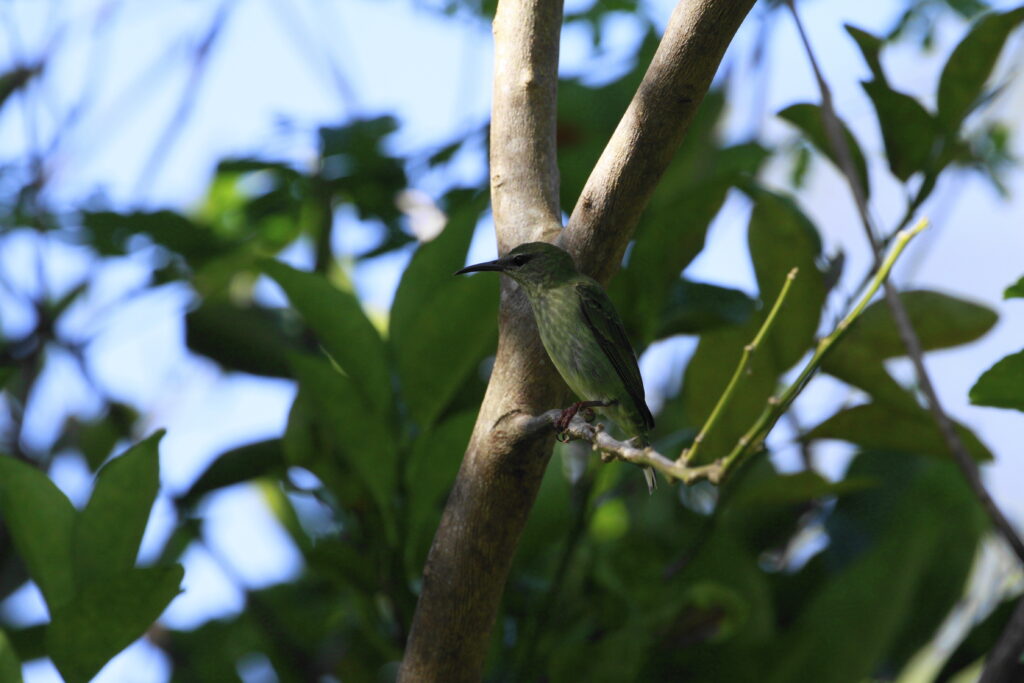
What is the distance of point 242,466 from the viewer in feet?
6.07

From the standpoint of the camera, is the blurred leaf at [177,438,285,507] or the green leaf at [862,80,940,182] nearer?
the green leaf at [862,80,940,182]

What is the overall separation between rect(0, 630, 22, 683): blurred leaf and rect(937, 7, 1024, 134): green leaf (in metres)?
1.54

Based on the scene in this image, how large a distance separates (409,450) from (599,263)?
1.77ft

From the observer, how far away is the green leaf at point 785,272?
163 centimetres

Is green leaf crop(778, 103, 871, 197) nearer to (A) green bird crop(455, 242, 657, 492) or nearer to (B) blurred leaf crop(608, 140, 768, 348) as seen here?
(B) blurred leaf crop(608, 140, 768, 348)

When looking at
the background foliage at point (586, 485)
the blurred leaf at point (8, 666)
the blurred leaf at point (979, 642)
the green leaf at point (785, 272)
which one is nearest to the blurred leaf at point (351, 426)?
the background foliage at point (586, 485)

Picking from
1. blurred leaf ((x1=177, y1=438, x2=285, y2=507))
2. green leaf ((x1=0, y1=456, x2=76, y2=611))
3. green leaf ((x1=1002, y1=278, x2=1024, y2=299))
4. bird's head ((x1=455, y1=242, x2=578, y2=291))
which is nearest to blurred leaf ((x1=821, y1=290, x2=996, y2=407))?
green leaf ((x1=1002, y1=278, x2=1024, y2=299))

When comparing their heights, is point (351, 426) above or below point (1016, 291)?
above

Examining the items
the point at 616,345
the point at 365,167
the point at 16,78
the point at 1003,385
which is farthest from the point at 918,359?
the point at 16,78

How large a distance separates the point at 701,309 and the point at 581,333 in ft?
0.78

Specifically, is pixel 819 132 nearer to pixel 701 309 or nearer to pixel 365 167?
pixel 701 309

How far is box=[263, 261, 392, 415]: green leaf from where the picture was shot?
1.56 metres

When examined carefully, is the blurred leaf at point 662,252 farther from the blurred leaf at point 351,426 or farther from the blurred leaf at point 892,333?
the blurred leaf at point 351,426

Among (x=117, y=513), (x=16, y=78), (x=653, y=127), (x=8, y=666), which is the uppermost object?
(x=16, y=78)
